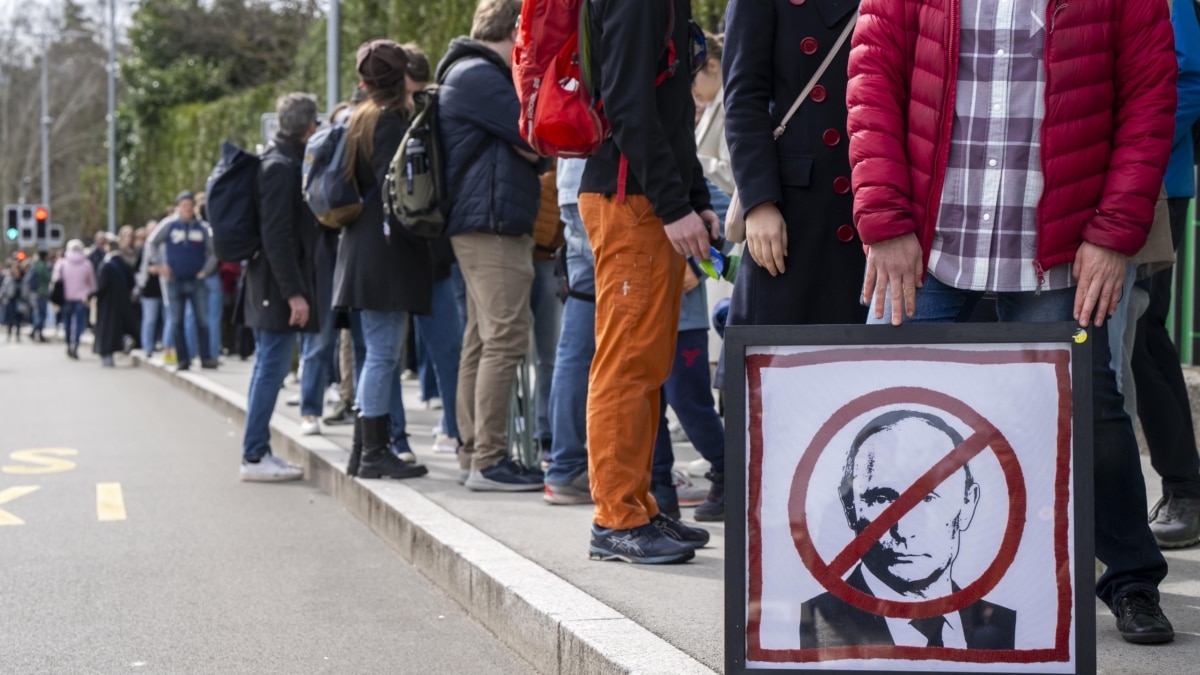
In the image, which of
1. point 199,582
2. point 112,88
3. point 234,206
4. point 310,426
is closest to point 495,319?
point 199,582

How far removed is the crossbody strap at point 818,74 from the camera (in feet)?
13.6

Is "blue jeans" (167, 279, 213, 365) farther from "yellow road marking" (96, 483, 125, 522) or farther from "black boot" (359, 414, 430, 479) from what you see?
"black boot" (359, 414, 430, 479)

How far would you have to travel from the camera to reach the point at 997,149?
11.6 ft

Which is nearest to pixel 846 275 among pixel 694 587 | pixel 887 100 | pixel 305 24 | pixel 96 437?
pixel 887 100

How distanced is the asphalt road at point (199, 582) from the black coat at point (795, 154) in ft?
4.51

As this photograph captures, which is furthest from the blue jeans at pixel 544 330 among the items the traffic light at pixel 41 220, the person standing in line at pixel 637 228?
the traffic light at pixel 41 220

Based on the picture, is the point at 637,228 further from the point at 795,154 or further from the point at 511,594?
the point at 511,594

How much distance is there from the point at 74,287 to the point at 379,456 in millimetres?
22095

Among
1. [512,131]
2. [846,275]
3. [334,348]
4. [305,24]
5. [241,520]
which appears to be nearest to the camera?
[846,275]

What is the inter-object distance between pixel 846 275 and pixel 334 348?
27.1ft

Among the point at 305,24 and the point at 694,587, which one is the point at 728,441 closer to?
the point at 694,587

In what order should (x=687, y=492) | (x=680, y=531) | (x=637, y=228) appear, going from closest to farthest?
1. (x=637, y=228)
2. (x=680, y=531)
3. (x=687, y=492)

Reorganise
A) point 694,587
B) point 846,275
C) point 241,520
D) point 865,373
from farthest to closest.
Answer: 1. point 241,520
2. point 694,587
3. point 846,275
4. point 865,373

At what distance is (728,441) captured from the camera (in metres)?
3.37
